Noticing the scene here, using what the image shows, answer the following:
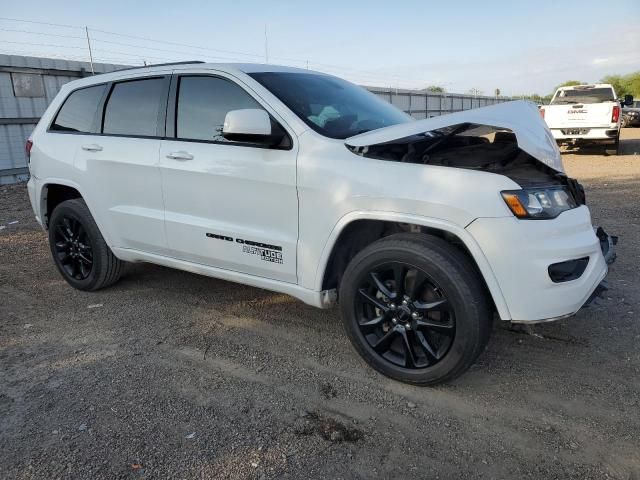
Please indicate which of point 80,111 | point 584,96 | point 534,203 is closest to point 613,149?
point 584,96

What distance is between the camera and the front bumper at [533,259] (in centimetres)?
257

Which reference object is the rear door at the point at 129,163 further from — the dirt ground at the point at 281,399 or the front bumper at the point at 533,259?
the front bumper at the point at 533,259

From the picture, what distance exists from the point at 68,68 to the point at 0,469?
37.2 feet

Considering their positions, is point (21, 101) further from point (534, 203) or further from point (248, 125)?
point (534, 203)

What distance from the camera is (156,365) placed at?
3344 mm

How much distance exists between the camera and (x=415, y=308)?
288 cm

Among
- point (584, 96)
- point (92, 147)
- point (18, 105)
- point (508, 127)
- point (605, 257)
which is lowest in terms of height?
point (605, 257)

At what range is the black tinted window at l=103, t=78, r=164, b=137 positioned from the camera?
13.0 feet

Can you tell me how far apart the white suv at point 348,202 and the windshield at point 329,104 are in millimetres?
17

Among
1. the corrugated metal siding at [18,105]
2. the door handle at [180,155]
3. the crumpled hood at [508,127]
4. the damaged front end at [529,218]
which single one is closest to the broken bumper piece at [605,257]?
the damaged front end at [529,218]

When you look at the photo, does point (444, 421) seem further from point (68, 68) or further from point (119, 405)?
point (68, 68)

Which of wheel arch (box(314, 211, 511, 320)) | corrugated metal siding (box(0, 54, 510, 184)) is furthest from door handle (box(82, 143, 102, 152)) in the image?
corrugated metal siding (box(0, 54, 510, 184))

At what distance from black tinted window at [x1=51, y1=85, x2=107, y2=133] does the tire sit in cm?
65

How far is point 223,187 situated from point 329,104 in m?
0.96
